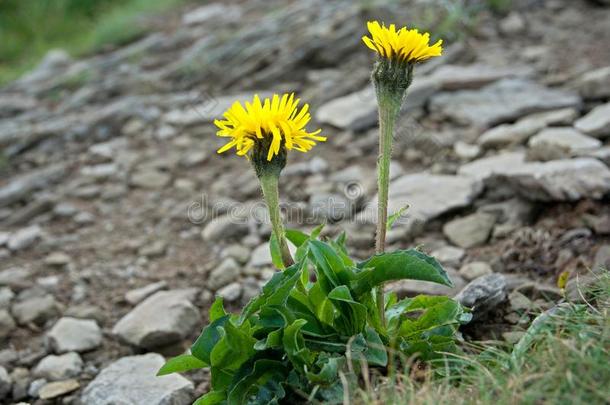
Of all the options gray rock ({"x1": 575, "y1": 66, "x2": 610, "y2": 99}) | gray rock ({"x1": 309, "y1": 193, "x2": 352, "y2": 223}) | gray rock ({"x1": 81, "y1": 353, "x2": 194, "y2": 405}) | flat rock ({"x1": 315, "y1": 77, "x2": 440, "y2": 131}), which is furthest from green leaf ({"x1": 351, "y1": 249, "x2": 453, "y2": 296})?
flat rock ({"x1": 315, "y1": 77, "x2": 440, "y2": 131})

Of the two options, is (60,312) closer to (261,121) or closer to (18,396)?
(18,396)

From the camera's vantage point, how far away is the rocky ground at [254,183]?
11.0 ft

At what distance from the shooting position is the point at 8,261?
14.7ft

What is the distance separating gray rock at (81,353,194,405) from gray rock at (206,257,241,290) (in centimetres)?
80

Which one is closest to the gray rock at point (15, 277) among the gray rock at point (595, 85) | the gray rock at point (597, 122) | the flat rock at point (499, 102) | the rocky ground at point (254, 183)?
the rocky ground at point (254, 183)

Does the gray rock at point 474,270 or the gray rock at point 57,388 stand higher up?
the gray rock at point 57,388

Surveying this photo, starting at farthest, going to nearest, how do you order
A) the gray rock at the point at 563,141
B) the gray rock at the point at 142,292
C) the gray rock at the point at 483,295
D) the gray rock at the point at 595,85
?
the gray rock at the point at 595,85, the gray rock at the point at 563,141, the gray rock at the point at 142,292, the gray rock at the point at 483,295

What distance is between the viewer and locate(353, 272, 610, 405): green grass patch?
1.87 meters

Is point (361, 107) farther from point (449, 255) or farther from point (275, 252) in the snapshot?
point (275, 252)

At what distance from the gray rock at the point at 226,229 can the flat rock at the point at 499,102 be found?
162 centimetres

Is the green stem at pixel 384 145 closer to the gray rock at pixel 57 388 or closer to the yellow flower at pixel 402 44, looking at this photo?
the yellow flower at pixel 402 44

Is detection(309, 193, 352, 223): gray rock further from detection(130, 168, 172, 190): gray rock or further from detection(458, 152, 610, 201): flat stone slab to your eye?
detection(130, 168, 172, 190): gray rock

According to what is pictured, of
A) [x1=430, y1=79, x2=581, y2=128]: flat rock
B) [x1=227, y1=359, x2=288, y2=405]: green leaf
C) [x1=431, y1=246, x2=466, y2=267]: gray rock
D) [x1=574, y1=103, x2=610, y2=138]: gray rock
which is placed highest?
[x1=227, y1=359, x2=288, y2=405]: green leaf

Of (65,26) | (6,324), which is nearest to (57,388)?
(6,324)
